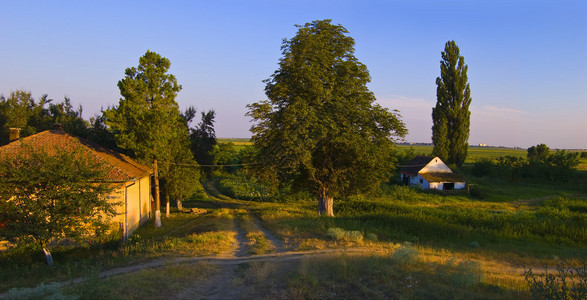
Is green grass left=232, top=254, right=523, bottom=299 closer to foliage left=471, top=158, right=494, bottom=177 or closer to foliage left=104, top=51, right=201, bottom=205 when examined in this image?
foliage left=104, top=51, right=201, bottom=205

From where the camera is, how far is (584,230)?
1811 centimetres

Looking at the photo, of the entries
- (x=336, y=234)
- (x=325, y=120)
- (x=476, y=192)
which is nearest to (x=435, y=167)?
(x=476, y=192)

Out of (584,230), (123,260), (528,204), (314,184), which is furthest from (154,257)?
(528,204)

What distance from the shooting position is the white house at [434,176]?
45469mm

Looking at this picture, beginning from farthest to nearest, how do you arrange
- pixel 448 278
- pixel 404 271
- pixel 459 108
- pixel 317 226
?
pixel 459 108, pixel 317 226, pixel 404 271, pixel 448 278

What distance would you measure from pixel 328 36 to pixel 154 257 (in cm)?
1590

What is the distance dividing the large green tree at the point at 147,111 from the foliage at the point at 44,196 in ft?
25.6

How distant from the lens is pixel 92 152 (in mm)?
19344

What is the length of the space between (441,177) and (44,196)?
4616cm

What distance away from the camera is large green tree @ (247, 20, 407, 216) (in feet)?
59.9

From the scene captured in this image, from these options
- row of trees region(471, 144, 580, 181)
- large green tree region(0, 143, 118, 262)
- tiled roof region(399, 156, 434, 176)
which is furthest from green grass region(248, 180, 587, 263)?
row of trees region(471, 144, 580, 181)

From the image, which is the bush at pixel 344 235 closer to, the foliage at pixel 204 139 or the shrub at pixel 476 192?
the foliage at pixel 204 139

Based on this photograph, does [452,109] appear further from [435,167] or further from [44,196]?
[44,196]

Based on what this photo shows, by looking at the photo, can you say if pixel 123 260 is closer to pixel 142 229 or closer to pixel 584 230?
pixel 142 229
